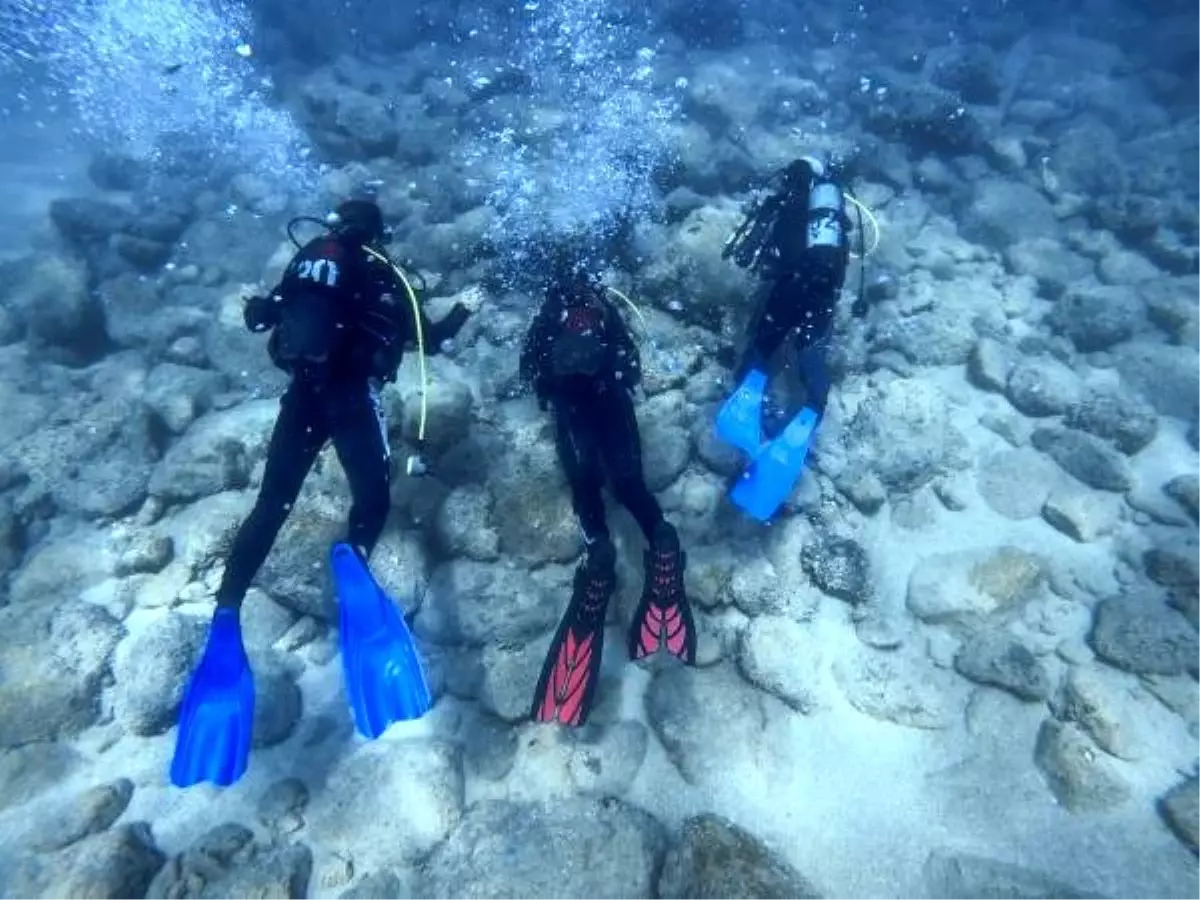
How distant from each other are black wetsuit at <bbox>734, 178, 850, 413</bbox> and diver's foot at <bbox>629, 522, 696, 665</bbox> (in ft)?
7.39

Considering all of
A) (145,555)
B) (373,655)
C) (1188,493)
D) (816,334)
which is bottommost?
(145,555)

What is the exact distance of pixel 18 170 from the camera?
50.3 feet

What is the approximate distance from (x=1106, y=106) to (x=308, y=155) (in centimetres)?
1451

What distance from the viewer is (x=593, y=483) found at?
500 cm

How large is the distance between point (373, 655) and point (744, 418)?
3419mm

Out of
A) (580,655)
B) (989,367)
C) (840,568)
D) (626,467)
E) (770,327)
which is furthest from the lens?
(989,367)

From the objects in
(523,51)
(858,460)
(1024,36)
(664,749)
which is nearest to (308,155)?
(523,51)

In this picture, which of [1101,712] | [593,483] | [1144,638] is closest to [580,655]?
[593,483]

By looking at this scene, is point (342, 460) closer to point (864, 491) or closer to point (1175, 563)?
point (864, 491)

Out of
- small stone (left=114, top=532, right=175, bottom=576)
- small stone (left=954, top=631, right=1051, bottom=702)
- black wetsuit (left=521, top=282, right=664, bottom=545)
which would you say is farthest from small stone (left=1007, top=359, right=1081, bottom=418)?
small stone (left=114, top=532, right=175, bottom=576)

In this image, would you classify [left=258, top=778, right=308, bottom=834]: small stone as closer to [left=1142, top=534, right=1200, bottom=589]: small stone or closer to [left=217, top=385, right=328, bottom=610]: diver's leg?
[left=217, top=385, right=328, bottom=610]: diver's leg

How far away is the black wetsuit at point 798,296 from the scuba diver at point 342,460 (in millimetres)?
2779

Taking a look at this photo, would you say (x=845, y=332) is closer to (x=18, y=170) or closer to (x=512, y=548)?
(x=512, y=548)

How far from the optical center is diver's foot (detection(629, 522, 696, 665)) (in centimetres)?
458
